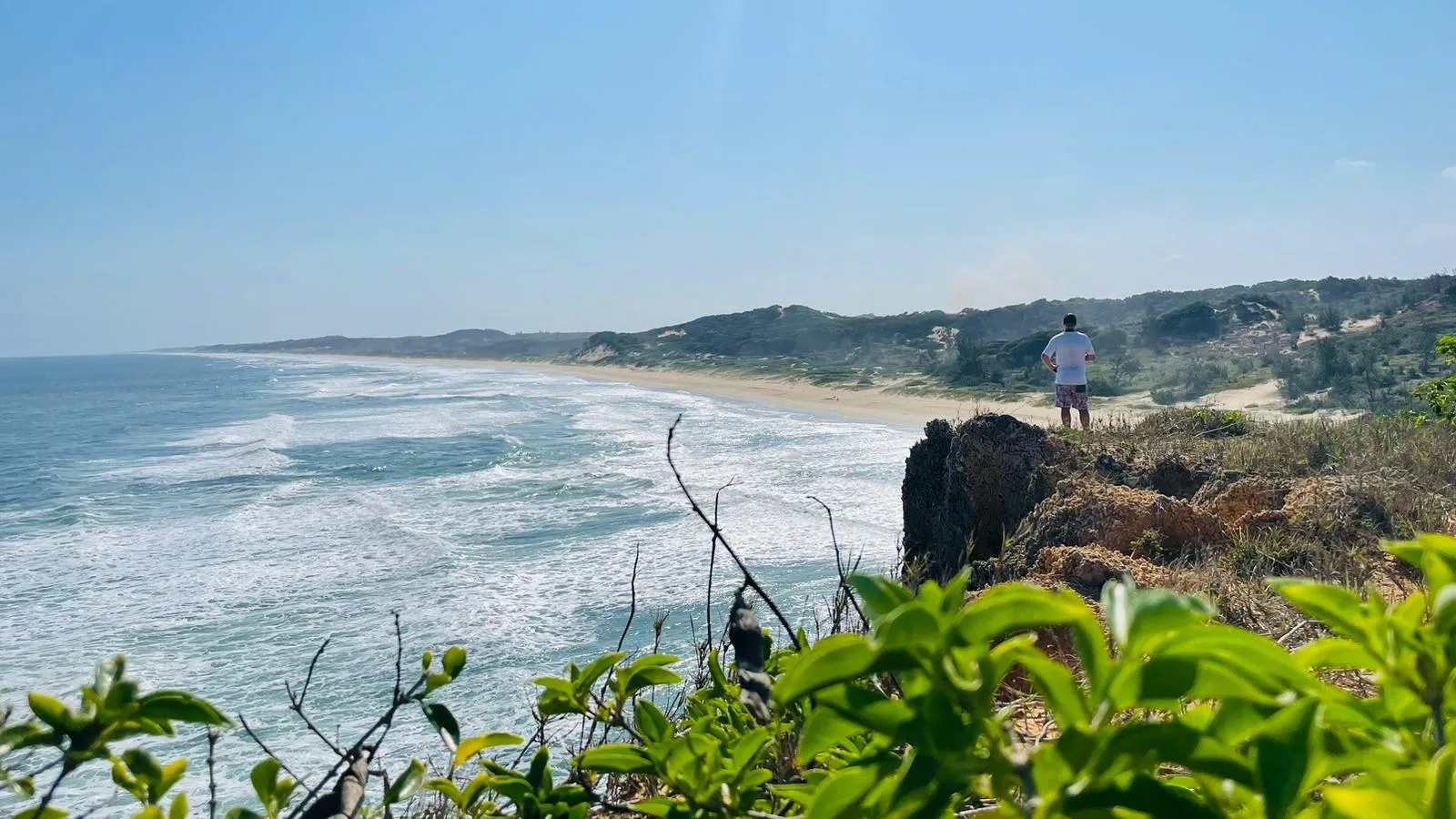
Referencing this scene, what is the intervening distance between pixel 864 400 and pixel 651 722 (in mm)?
33288

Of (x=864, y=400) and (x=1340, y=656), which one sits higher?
(x=1340, y=656)

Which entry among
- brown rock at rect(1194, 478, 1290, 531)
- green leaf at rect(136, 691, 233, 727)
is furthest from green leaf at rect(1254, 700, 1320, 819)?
brown rock at rect(1194, 478, 1290, 531)

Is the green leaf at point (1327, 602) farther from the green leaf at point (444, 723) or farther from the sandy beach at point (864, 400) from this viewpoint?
the sandy beach at point (864, 400)

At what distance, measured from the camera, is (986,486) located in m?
6.49

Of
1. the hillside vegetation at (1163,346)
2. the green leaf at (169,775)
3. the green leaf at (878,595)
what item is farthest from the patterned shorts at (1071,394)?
the hillside vegetation at (1163,346)

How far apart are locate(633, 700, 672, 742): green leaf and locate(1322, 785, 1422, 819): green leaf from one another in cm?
71

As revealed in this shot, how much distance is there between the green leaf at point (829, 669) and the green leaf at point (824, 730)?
10 centimetres

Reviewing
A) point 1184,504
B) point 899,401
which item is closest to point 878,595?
point 1184,504

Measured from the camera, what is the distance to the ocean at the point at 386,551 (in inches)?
313

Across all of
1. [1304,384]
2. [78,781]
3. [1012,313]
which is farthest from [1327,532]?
[1012,313]

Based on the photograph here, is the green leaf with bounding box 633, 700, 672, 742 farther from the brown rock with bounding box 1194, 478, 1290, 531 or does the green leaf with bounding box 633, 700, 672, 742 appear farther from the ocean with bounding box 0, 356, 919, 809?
the brown rock with bounding box 1194, 478, 1290, 531

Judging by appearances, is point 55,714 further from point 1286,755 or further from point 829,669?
point 1286,755

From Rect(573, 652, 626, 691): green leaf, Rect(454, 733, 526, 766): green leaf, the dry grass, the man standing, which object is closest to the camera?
Rect(454, 733, 526, 766): green leaf

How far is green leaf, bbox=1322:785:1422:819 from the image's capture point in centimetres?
44
